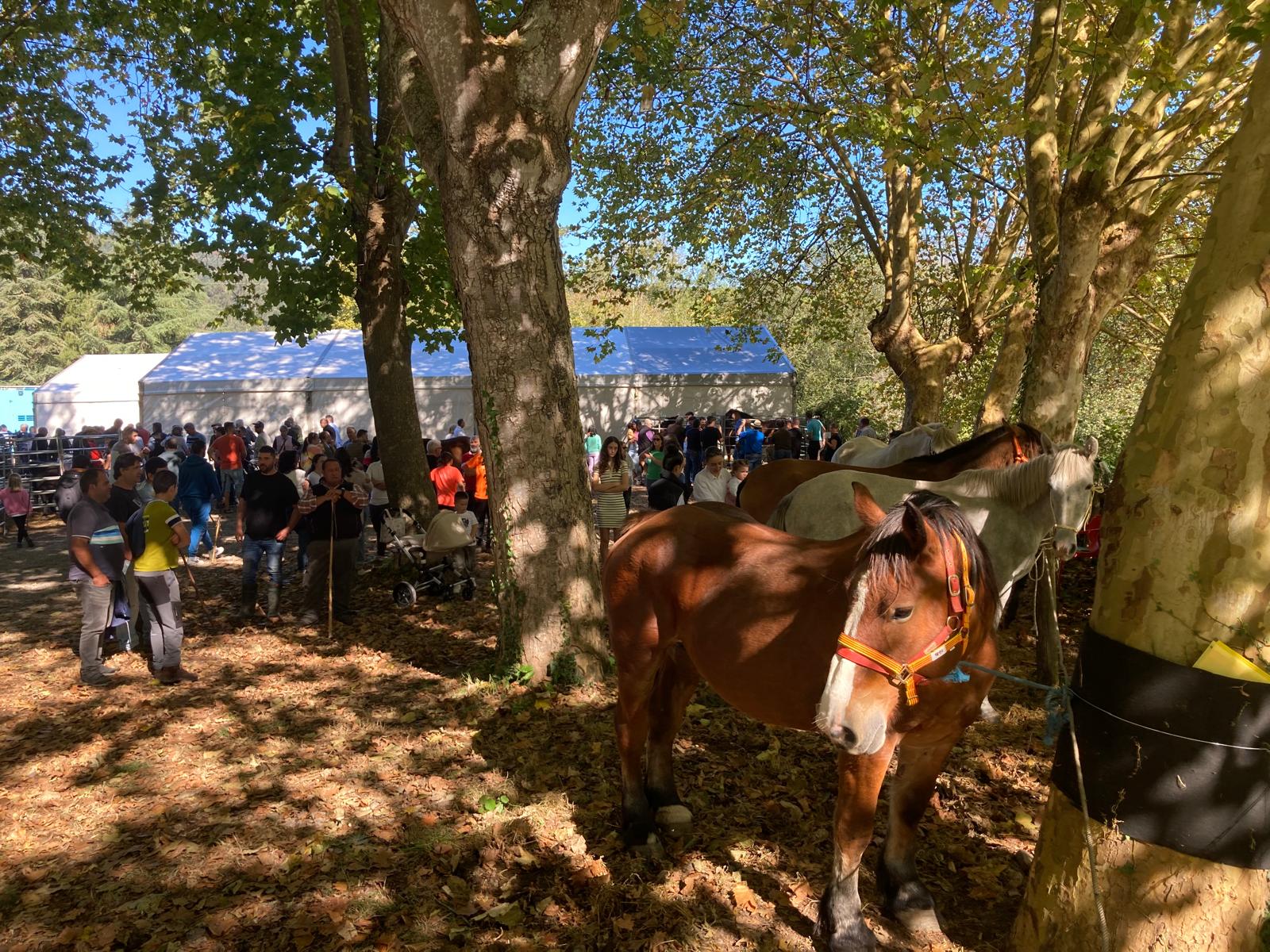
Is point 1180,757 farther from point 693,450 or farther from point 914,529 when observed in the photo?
point 693,450

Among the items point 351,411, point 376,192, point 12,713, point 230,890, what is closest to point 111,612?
point 12,713

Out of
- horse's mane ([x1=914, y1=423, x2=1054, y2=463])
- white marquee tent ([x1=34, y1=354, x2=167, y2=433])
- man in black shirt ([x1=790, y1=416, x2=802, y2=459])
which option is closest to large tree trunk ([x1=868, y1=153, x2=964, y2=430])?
man in black shirt ([x1=790, y1=416, x2=802, y2=459])

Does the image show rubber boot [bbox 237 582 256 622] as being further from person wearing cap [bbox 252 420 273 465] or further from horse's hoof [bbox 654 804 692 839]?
person wearing cap [bbox 252 420 273 465]

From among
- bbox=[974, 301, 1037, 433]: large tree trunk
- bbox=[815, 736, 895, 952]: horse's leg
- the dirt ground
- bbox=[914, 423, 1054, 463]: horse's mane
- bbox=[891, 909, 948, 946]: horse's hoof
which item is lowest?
the dirt ground

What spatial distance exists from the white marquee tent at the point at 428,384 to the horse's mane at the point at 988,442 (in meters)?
16.1

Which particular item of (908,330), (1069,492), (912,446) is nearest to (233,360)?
(908,330)

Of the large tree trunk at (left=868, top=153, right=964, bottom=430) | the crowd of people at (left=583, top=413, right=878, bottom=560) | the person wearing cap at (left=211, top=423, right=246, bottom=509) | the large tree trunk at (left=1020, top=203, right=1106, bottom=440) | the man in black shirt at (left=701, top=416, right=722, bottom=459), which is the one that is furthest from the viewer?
the man in black shirt at (left=701, top=416, right=722, bottom=459)

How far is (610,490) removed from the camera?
1036 cm

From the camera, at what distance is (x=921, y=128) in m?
7.77

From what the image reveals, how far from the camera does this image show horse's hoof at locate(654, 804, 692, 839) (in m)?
4.16

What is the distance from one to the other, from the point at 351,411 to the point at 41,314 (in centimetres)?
4837

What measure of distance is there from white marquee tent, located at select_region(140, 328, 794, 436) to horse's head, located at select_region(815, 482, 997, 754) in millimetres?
19657

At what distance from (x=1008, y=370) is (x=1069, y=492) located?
6.07 meters

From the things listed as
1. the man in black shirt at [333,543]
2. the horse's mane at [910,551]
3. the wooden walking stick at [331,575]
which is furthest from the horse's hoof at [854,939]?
the man in black shirt at [333,543]
